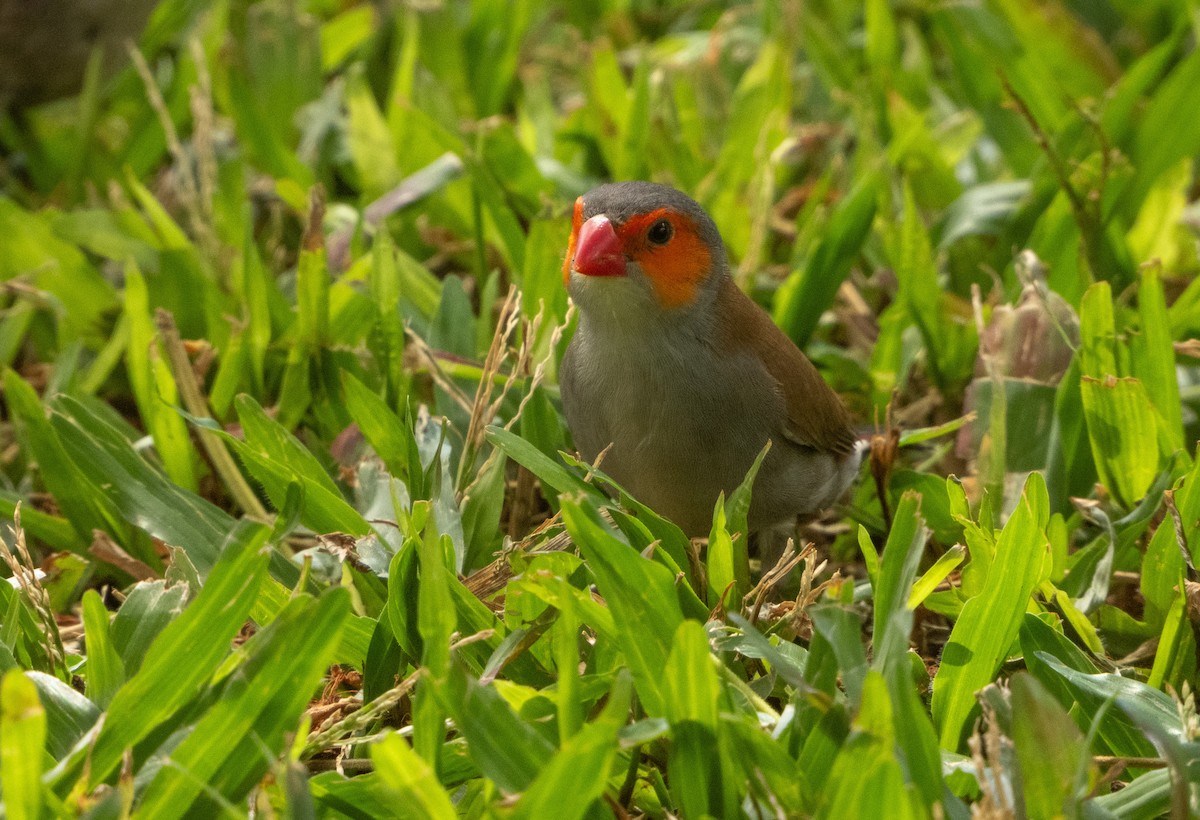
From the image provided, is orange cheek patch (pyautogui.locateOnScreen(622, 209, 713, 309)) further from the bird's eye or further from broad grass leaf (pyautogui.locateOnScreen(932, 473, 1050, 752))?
broad grass leaf (pyautogui.locateOnScreen(932, 473, 1050, 752))

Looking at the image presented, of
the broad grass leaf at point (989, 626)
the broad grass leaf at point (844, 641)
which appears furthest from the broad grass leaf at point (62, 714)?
the broad grass leaf at point (989, 626)

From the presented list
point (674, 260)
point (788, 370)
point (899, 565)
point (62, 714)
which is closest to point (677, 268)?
point (674, 260)

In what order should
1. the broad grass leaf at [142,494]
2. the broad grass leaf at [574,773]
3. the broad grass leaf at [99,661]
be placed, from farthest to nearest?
the broad grass leaf at [142,494] → the broad grass leaf at [99,661] → the broad grass leaf at [574,773]

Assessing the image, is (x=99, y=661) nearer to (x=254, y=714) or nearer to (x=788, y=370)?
(x=254, y=714)

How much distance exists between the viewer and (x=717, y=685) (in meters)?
1.89

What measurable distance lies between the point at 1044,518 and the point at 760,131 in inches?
79.2

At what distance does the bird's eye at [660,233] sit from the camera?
2.65 meters

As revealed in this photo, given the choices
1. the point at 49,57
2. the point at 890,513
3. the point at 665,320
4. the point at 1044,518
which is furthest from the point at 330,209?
the point at 1044,518

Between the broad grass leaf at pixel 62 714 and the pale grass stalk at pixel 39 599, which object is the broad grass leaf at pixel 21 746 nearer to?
the broad grass leaf at pixel 62 714

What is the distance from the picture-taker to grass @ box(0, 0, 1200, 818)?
73.9 inches

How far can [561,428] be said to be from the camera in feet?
10.1

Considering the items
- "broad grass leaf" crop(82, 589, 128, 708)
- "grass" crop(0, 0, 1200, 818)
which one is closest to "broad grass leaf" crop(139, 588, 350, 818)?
"grass" crop(0, 0, 1200, 818)

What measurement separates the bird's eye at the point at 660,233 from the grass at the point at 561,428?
0.28 metres

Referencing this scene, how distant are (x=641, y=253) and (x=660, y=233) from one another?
0.05 metres
